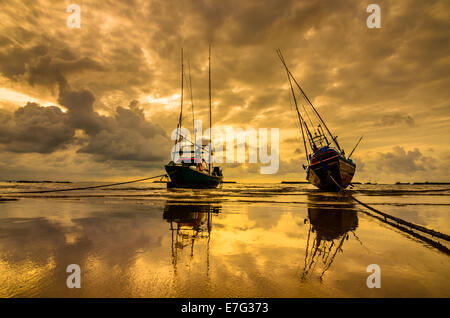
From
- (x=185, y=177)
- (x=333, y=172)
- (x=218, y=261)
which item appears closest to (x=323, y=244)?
(x=218, y=261)

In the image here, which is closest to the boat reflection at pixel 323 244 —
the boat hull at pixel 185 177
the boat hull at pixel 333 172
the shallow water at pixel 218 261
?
the shallow water at pixel 218 261

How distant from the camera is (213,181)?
56.4m

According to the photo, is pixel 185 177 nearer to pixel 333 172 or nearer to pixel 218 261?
pixel 333 172

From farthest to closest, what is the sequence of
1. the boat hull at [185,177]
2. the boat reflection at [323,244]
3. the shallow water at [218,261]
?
the boat hull at [185,177] < the boat reflection at [323,244] < the shallow water at [218,261]

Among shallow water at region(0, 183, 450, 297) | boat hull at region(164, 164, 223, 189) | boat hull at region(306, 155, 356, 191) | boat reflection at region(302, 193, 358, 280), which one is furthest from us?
boat hull at region(164, 164, 223, 189)

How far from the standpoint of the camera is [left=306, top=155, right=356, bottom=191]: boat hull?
105 feet

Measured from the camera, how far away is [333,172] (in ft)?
107

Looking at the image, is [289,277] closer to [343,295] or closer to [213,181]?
[343,295]

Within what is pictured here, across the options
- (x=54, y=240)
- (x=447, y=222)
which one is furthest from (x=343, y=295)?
(x=447, y=222)

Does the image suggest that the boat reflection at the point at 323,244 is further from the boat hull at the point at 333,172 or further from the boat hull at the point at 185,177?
the boat hull at the point at 185,177

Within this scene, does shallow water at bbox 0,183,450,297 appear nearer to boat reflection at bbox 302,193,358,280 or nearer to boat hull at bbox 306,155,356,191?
boat reflection at bbox 302,193,358,280

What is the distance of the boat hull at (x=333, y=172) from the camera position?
32156 mm

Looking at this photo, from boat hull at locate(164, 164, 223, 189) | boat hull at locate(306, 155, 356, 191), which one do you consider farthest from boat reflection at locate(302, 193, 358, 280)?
boat hull at locate(164, 164, 223, 189)
